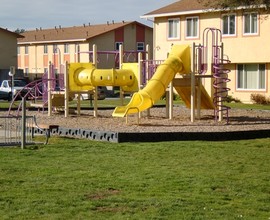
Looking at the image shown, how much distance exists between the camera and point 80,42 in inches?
2665

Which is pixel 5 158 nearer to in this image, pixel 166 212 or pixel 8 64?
pixel 166 212

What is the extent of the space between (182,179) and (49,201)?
2.98m

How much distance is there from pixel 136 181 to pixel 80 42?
56.5m

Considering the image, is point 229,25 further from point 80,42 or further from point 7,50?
point 7,50

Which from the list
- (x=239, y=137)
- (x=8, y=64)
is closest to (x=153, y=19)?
(x=8, y=64)

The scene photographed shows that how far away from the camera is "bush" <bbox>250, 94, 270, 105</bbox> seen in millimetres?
40728

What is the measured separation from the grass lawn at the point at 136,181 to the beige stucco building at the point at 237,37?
24104mm

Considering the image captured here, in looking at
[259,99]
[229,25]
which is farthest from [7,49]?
[259,99]

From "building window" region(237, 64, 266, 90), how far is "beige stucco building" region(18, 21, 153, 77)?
2484 centimetres

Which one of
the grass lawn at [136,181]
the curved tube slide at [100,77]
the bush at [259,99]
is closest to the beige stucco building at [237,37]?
the bush at [259,99]

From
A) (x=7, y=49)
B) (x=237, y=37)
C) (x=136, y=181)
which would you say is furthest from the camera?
(x=7, y=49)

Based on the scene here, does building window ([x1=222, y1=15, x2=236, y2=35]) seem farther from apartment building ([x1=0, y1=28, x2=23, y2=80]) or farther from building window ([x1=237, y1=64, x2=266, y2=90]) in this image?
apartment building ([x1=0, y1=28, x2=23, y2=80])

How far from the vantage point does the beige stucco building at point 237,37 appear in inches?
1628

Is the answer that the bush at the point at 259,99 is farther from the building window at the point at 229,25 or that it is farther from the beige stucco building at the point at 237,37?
the building window at the point at 229,25
